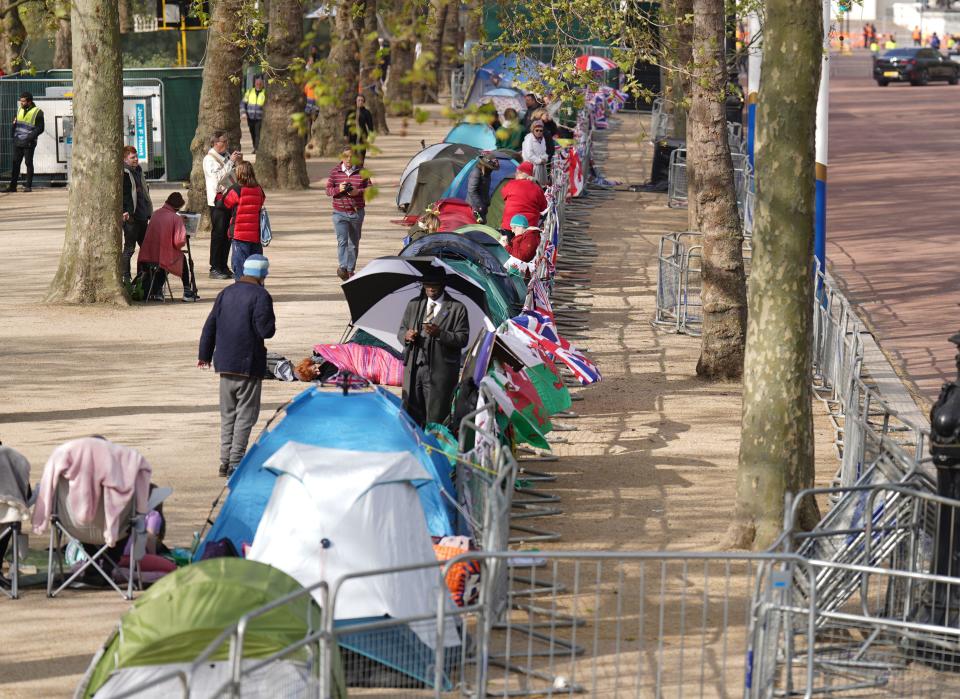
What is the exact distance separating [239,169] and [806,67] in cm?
1015

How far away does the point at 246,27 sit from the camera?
2525cm

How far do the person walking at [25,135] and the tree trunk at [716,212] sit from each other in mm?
16065

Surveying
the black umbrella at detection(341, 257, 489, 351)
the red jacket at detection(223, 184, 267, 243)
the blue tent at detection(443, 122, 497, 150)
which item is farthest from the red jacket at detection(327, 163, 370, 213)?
the blue tent at detection(443, 122, 497, 150)

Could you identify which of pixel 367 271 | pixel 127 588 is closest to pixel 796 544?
pixel 127 588

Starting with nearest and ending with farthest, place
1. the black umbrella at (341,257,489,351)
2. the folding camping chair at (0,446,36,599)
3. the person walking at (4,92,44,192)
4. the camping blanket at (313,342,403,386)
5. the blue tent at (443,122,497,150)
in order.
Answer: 1. the folding camping chair at (0,446,36,599)
2. the camping blanket at (313,342,403,386)
3. the black umbrella at (341,257,489,351)
4. the person walking at (4,92,44,192)
5. the blue tent at (443,122,497,150)

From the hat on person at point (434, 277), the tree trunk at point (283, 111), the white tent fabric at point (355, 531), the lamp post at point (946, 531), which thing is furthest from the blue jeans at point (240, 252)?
the lamp post at point (946, 531)

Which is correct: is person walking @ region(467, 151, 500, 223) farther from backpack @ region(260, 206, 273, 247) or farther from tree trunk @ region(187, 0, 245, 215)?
tree trunk @ region(187, 0, 245, 215)

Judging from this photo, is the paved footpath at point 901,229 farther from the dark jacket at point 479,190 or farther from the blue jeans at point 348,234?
the blue jeans at point 348,234

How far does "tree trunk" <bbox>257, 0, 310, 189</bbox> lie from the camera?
2884cm

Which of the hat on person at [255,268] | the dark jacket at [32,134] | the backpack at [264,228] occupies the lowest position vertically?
the backpack at [264,228]

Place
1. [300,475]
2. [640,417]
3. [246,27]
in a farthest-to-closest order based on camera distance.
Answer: [246,27], [640,417], [300,475]

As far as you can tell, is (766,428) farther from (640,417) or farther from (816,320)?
(816,320)

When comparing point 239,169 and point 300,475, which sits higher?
point 239,169

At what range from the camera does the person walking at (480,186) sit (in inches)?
924
